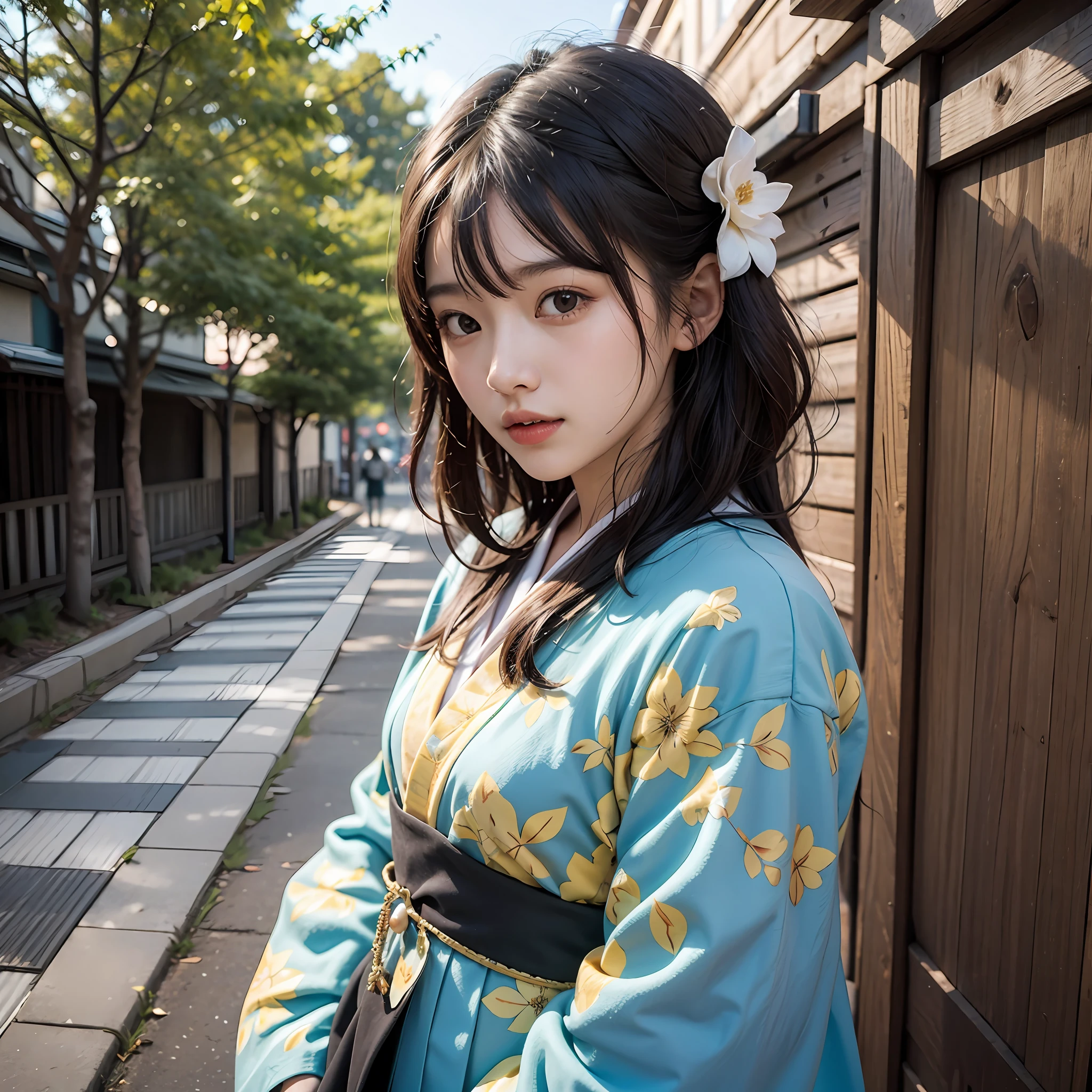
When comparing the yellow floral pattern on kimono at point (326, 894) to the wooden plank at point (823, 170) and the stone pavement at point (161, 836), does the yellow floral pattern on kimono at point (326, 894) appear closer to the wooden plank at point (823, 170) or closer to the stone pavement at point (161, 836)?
the stone pavement at point (161, 836)

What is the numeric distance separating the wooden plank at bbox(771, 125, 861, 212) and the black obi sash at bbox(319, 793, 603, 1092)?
2001mm

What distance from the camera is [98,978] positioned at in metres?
3.13

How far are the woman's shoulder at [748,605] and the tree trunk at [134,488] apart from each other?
941cm

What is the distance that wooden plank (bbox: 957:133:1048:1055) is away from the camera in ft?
4.82

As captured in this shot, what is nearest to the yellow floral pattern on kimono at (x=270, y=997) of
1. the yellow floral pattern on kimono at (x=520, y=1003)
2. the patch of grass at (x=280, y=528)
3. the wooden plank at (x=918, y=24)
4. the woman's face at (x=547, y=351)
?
the yellow floral pattern on kimono at (x=520, y=1003)

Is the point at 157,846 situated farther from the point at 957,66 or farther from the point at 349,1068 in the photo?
the point at 957,66

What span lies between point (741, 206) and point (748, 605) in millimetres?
594

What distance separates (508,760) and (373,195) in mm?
21063

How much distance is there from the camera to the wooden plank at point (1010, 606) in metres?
1.47

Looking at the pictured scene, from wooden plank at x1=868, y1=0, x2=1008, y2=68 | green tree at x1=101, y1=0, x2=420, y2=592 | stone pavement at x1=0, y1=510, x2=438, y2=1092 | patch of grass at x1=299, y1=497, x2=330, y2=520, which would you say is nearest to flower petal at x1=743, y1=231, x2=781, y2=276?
wooden plank at x1=868, y1=0, x2=1008, y2=68

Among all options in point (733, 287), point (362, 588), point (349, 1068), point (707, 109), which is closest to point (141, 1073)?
point (349, 1068)

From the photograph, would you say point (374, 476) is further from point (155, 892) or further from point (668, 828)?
point (668, 828)

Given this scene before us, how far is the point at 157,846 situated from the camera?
417cm

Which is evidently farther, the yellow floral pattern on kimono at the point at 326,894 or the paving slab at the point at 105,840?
the paving slab at the point at 105,840
